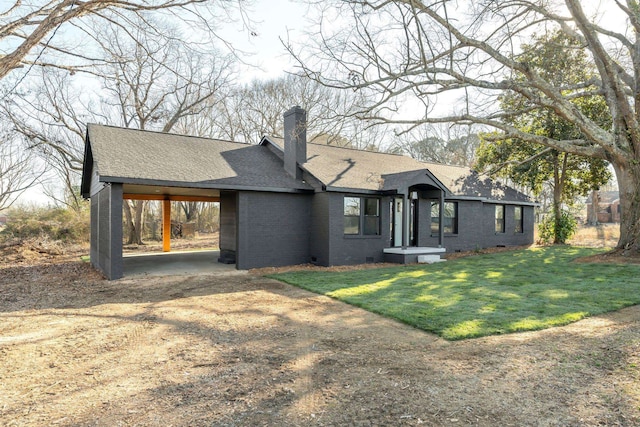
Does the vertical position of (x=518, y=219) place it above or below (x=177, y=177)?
below

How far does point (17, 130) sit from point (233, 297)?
19.1m

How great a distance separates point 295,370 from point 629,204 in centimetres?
1336

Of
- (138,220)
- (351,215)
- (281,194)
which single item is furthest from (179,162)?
(138,220)

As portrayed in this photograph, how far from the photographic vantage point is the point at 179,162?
11578mm

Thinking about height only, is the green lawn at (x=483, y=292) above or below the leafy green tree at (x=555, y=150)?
below

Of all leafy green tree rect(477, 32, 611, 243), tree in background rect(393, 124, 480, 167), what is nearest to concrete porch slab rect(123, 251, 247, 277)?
leafy green tree rect(477, 32, 611, 243)

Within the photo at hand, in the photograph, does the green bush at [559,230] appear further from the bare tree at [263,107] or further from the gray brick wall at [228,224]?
the gray brick wall at [228,224]

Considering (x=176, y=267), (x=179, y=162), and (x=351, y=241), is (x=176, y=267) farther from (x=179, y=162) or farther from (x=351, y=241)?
(x=351, y=241)


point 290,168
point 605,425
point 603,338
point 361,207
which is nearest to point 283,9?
point 290,168

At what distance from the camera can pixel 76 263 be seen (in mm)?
13594

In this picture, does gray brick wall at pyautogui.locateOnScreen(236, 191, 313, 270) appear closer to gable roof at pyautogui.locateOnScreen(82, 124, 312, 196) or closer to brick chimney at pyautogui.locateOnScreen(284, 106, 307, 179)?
gable roof at pyautogui.locateOnScreen(82, 124, 312, 196)

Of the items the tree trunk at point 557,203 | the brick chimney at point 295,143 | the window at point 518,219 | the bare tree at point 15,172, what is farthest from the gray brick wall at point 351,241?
the bare tree at point 15,172

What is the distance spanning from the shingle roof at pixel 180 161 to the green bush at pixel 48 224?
894cm

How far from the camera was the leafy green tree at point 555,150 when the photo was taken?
15305 mm
